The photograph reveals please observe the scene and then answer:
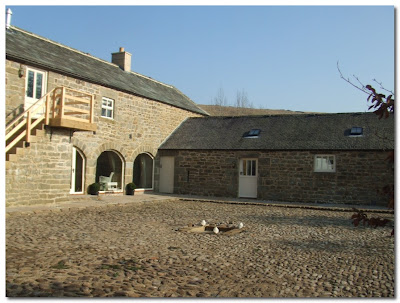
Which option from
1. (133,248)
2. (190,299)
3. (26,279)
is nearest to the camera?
(190,299)

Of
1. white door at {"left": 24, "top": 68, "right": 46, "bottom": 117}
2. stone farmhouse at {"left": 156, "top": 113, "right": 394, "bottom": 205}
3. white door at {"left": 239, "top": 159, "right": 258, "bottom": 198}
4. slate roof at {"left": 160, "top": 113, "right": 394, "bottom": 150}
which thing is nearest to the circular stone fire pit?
white door at {"left": 24, "top": 68, "right": 46, "bottom": 117}

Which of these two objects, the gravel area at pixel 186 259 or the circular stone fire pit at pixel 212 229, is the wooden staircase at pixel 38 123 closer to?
the gravel area at pixel 186 259

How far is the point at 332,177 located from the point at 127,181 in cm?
903

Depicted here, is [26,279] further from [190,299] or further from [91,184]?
[91,184]

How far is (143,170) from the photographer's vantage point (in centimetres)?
1964

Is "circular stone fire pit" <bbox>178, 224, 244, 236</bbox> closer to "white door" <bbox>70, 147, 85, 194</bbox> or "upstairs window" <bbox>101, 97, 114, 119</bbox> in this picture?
"white door" <bbox>70, 147, 85, 194</bbox>

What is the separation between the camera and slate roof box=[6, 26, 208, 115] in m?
13.1

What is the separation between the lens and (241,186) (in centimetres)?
1803

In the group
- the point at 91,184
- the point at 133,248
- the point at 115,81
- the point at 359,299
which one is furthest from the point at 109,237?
the point at 115,81

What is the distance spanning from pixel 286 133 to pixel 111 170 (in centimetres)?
838

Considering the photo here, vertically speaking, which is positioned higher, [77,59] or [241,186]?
[77,59]

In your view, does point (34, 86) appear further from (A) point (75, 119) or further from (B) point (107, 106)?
(B) point (107, 106)

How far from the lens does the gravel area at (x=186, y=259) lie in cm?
457

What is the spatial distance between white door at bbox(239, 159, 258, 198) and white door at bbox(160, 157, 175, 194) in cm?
374
